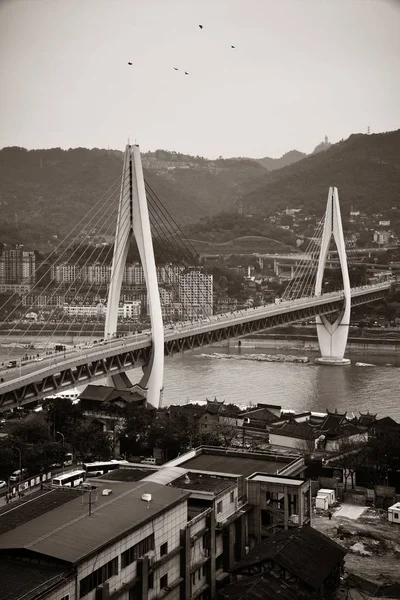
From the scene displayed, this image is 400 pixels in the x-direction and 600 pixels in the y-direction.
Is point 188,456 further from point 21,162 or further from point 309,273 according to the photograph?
point 21,162

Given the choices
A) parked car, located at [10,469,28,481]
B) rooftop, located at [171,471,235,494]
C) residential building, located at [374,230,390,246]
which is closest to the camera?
rooftop, located at [171,471,235,494]

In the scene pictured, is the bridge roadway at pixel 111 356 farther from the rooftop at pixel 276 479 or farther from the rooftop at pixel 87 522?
the rooftop at pixel 87 522

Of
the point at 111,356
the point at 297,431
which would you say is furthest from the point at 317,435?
the point at 111,356

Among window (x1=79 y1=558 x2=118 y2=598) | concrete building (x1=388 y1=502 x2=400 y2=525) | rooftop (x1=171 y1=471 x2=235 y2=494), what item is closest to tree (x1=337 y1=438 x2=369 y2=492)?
concrete building (x1=388 y1=502 x2=400 y2=525)

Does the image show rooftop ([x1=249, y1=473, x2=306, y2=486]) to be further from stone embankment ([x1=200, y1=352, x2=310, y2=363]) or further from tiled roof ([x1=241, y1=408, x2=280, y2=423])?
stone embankment ([x1=200, y1=352, x2=310, y2=363])

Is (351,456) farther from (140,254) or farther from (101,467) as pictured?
(140,254)

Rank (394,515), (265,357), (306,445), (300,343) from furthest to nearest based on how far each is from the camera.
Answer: (300,343) < (265,357) < (306,445) < (394,515)

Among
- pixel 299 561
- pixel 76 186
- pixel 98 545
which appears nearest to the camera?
pixel 98 545
